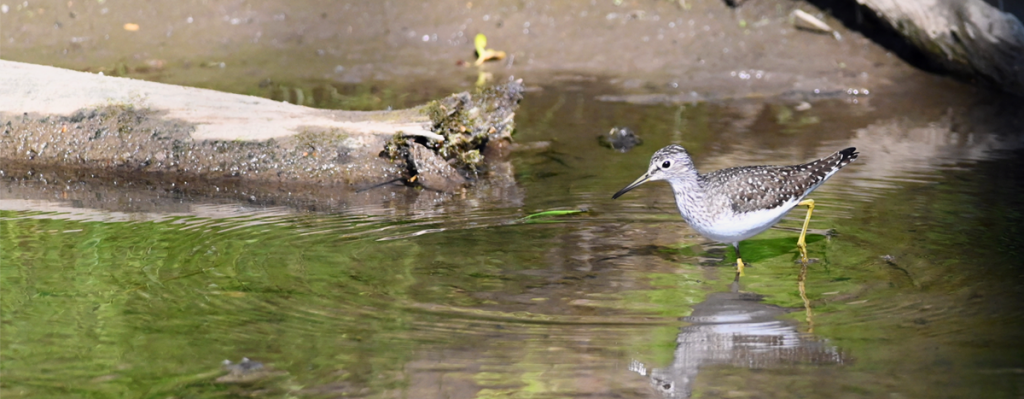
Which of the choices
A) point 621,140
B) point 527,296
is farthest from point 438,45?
point 527,296

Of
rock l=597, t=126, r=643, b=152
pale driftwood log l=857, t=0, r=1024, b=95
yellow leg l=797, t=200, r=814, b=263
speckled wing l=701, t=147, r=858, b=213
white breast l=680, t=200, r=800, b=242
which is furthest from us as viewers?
pale driftwood log l=857, t=0, r=1024, b=95

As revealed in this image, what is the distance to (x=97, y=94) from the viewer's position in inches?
342

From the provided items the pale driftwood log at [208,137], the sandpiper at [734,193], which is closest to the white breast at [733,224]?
the sandpiper at [734,193]

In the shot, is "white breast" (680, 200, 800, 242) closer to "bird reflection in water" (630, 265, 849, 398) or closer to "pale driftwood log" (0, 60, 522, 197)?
"bird reflection in water" (630, 265, 849, 398)

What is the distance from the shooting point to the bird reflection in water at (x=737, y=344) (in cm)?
468

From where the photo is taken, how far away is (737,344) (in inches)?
197

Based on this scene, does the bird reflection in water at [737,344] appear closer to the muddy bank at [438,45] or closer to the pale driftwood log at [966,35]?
the muddy bank at [438,45]

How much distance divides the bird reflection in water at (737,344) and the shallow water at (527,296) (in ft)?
0.05

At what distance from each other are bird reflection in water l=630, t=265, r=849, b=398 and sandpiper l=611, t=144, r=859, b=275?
2.02ft

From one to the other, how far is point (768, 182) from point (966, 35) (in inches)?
257

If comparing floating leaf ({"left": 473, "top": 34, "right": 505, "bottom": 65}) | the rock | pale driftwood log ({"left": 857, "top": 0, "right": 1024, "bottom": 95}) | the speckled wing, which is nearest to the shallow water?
the speckled wing

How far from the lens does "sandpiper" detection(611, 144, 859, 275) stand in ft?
20.1

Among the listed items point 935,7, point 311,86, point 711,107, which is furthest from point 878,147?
point 311,86

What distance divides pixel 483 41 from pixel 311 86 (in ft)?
7.67
